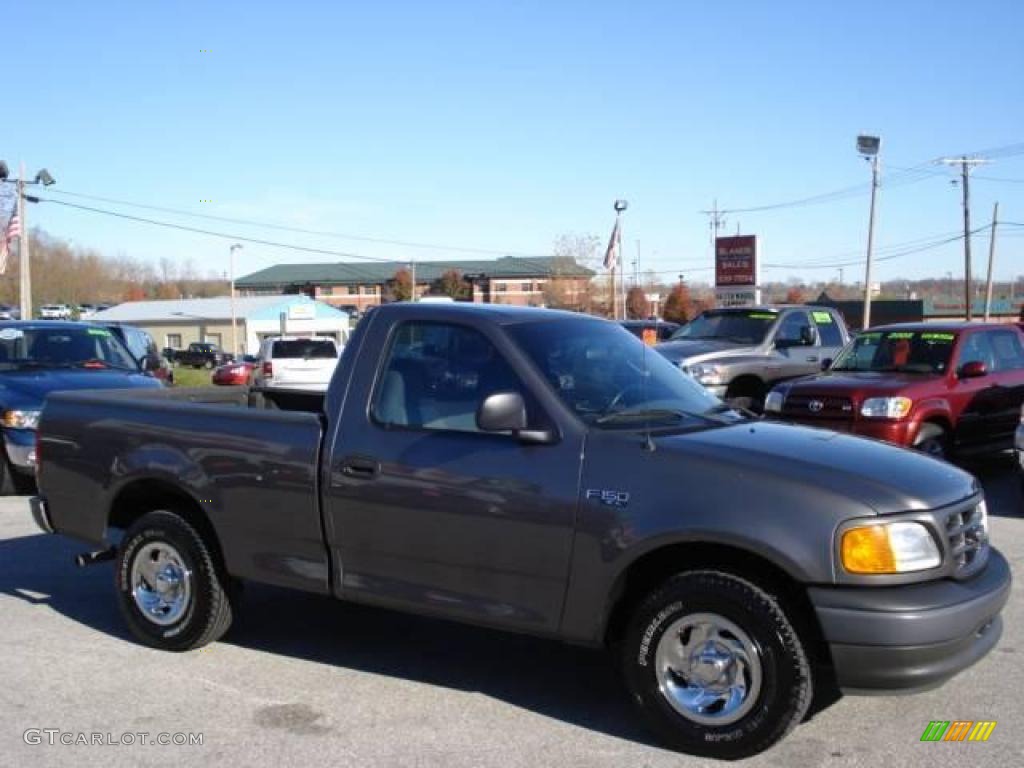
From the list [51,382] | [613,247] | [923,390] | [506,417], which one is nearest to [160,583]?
[506,417]

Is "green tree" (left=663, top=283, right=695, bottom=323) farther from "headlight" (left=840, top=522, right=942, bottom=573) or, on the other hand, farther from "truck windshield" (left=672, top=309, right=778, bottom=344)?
"headlight" (left=840, top=522, right=942, bottom=573)

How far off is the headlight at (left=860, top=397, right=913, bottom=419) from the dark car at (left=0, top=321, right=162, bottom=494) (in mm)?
7189

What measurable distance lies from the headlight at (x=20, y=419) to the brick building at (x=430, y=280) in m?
29.8

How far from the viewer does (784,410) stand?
10.2 metres

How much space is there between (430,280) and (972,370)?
2569 inches

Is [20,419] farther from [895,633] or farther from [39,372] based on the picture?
[895,633]

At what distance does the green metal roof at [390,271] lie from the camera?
205ft

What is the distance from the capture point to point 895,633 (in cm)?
361

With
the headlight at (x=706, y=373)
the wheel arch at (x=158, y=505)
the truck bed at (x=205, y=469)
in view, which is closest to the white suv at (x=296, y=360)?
the headlight at (x=706, y=373)

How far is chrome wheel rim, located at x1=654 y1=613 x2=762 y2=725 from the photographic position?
3.87m

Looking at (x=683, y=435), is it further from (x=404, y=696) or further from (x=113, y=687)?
(x=113, y=687)

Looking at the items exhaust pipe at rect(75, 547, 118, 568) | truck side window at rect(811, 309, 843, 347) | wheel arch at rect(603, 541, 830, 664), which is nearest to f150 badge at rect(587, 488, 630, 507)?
wheel arch at rect(603, 541, 830, 664)

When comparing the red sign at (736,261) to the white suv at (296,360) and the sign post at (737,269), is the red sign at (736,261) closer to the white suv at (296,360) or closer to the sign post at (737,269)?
the sign post at (737,269)

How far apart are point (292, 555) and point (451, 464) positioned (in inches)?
41.8
